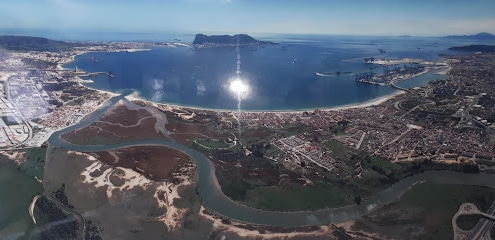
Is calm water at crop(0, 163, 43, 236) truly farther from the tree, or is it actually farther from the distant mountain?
the distant mountain

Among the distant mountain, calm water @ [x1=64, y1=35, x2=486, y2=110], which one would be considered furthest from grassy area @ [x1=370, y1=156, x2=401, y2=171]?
the distant mountain

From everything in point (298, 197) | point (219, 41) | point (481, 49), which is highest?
point (219, 41)

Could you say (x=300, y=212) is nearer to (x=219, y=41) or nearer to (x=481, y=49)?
(x=481, y=49)

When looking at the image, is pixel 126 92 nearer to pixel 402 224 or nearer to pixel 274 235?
pixel 274 235

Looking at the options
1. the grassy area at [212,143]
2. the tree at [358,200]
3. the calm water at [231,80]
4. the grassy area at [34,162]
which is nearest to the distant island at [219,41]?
the calm water at [231,80]

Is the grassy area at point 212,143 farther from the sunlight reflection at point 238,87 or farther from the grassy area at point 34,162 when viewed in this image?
the sunlight reflection at point 238,87

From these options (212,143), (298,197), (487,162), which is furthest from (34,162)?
(487,162)
